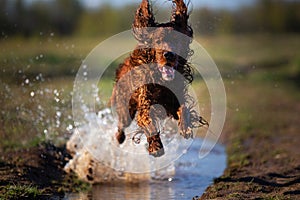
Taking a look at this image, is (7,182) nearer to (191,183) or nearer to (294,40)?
(191,183)

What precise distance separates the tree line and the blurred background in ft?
0.21

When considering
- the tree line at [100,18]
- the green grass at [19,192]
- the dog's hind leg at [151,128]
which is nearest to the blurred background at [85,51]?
the tree line at [100,18]

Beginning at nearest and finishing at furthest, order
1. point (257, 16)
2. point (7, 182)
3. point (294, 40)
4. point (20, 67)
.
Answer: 1. point (7, 182)
2. point (20, 67)
3. point (294, 40)
4. point (257, 16)

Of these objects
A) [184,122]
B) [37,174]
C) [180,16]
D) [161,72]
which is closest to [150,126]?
[184,122]

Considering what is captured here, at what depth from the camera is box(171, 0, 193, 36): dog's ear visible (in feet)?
25.2

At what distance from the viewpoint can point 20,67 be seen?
12.1 meters

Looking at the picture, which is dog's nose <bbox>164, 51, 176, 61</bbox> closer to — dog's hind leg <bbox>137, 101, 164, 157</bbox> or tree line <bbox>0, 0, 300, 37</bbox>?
dog's hind leg <bbox>137, 101, 164, 157</bbox>

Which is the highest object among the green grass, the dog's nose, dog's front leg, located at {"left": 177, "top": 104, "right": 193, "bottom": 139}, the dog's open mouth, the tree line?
the tree line

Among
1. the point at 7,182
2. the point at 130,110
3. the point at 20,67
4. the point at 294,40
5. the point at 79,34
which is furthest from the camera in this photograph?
the point at 294,40

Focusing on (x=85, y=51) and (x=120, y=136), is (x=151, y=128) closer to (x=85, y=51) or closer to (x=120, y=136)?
(x=120, y=136)

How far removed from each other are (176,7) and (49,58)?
1237 centimetres

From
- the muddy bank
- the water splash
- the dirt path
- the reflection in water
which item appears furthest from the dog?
the muddy bank

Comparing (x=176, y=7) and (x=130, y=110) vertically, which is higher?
(x=176, y=7)

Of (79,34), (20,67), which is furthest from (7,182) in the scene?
(79,34)
